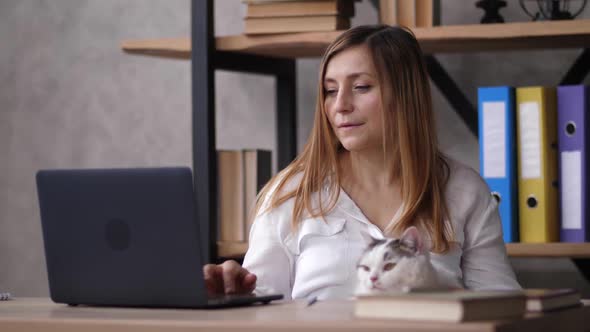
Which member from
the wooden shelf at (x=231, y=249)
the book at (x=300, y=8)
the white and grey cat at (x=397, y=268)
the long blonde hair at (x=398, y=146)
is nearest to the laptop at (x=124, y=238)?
the white and grey cat at (x=397, y=268)

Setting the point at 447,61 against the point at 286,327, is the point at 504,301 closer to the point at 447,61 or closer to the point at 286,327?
the point at 286,327

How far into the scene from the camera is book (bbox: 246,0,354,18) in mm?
2295

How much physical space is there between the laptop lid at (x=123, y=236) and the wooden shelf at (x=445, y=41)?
104 centimetres

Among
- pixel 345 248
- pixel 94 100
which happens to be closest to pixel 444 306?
pixel 345 248

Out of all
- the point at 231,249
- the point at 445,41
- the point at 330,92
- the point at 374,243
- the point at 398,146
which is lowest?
the point at 231,249

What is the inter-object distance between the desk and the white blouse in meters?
0.36

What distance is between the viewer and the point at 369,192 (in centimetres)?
188

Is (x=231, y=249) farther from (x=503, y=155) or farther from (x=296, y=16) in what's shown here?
(x=503, y=155)

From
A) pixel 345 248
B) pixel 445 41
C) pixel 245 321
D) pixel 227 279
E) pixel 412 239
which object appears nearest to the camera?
pixel 245 321

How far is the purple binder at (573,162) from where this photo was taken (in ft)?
7.12

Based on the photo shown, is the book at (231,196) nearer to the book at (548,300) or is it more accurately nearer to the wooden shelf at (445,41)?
the wooden shelf at (445,41)

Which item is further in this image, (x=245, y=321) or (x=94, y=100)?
(x=94, y=100)

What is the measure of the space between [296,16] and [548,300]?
4.12 ft

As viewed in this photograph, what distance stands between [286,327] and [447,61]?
160 cm
